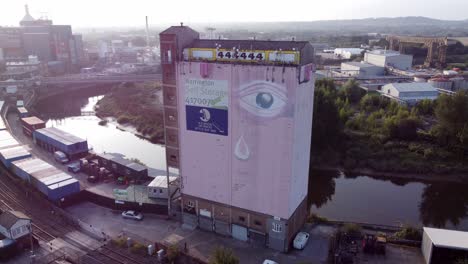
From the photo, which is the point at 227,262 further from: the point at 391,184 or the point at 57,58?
the point at 57,58

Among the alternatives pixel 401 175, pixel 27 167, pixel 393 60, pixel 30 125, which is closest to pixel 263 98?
pixel 27 167

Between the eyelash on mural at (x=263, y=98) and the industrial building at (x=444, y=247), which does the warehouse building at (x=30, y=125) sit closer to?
the eyelash on mural at (x=263, y=98)

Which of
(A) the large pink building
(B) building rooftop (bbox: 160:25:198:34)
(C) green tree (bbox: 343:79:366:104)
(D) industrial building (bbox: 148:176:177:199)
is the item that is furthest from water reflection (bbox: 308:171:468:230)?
(C) green tree (bbox: 343:79:366:104)

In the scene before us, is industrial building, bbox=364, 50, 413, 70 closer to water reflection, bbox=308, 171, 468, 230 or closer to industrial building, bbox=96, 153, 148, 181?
water reflection, bbox=308, 171, 468, 230

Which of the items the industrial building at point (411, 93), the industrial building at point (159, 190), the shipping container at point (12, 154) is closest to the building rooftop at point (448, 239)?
the industrial building at point (159, 190)

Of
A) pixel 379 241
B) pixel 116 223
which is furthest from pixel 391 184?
pixel 116 223

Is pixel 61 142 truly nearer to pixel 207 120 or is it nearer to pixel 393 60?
pixel 207 120
